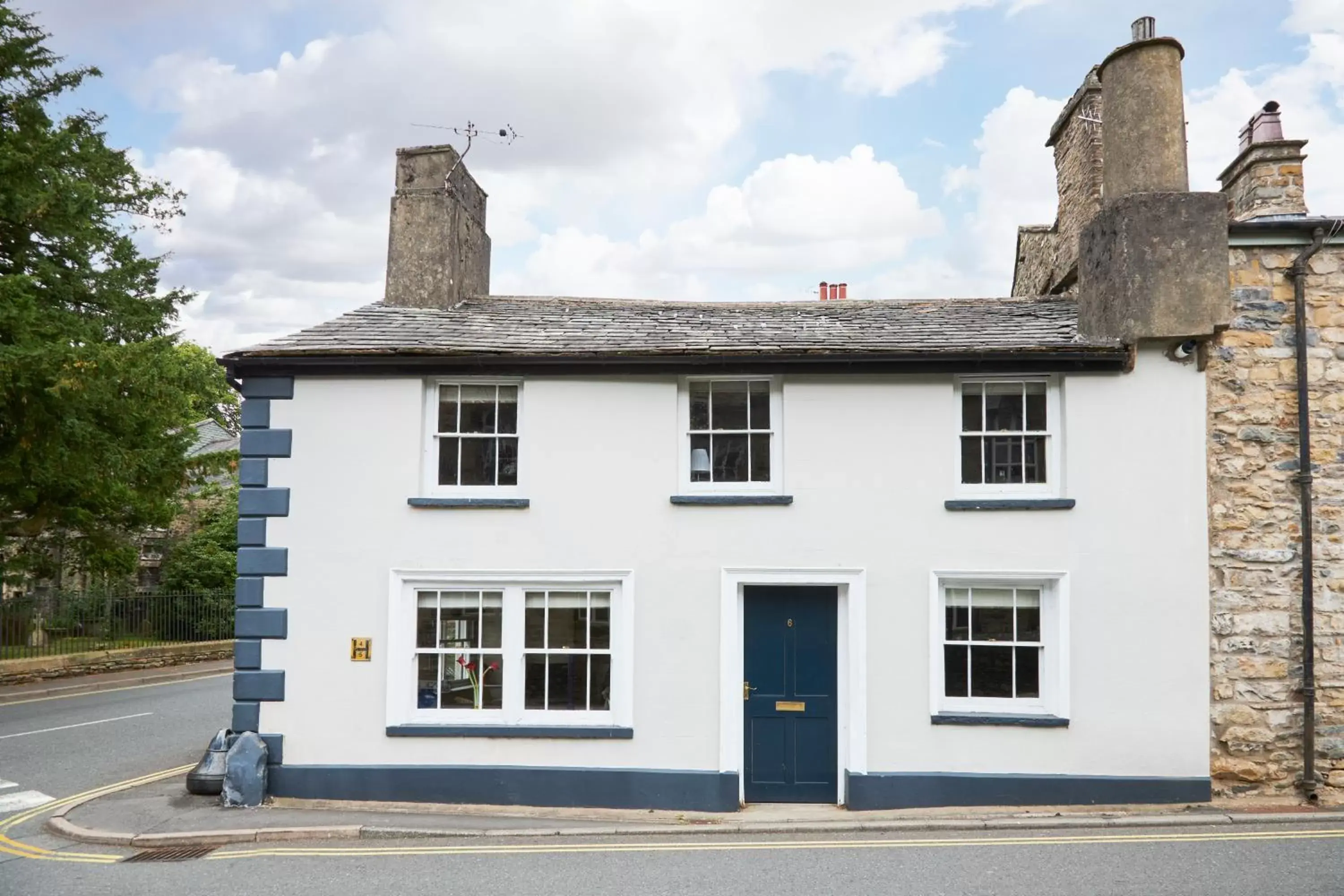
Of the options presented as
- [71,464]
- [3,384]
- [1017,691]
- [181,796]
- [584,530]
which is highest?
[3,384]

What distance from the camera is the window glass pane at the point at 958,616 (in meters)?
10.4

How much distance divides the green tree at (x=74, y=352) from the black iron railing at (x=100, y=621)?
121 centimetres

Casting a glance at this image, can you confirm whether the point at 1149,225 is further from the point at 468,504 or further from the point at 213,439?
the point at 213,439

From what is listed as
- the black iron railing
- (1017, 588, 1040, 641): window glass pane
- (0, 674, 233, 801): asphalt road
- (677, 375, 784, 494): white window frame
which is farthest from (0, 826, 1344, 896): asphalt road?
the black iron railing

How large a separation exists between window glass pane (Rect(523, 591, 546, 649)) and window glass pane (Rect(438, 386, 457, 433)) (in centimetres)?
207

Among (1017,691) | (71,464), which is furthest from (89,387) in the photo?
(1017,691)

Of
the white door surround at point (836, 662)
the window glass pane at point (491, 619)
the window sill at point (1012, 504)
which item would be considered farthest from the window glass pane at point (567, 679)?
the window sill at point (1012, 504)

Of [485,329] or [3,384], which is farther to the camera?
[3,384]

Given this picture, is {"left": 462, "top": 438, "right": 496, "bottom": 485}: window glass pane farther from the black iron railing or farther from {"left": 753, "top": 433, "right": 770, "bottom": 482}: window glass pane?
the black iron railing

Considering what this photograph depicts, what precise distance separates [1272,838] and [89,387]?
1826 centimetres

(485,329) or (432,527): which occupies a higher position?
(485,329)

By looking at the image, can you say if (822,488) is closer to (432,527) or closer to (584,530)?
(584,530)

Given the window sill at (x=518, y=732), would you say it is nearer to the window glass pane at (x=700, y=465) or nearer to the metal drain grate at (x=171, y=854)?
the metal drain grate at (x=171, y=854)

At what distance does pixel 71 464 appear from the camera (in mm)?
18500
